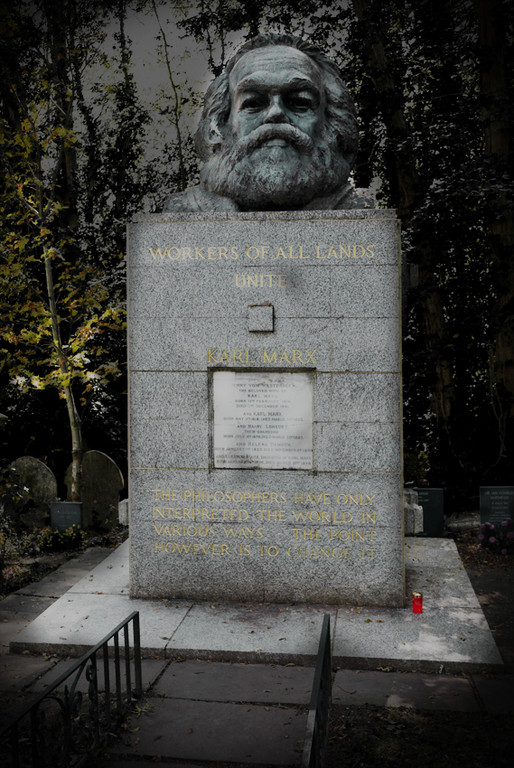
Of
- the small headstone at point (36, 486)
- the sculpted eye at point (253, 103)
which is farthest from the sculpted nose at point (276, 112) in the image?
the small headstone at point (36, 486)

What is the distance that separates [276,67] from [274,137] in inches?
21.9

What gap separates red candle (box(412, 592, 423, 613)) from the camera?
504 cm

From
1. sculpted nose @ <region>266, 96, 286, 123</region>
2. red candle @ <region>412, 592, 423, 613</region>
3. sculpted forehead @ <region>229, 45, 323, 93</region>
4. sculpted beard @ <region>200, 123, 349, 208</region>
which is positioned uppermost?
sculpted forehead @ <region>229, 45, 323, 93</region>

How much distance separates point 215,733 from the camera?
366cm

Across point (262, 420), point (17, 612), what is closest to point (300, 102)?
point (262, 420)

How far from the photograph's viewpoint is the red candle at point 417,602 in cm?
504

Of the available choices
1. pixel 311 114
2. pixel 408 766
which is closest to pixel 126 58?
pixel 311 114

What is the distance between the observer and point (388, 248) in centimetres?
519

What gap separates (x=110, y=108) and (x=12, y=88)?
390 cm

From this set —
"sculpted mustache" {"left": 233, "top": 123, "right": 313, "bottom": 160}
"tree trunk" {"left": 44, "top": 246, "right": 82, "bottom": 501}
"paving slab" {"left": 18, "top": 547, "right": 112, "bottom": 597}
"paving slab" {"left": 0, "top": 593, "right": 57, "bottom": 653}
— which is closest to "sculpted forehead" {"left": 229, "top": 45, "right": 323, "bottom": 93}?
"sculpted mustache" {"left": 233, "top": 123, "right": 313, "bottom": 160}

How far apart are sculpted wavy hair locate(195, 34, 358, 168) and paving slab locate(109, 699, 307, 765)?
4.22 meters

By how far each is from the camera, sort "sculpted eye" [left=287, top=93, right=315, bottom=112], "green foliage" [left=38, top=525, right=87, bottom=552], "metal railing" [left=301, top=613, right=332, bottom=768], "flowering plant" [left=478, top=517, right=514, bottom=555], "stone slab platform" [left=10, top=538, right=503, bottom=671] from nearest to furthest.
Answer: "metal railing" [left=301, top=613, right=332, bottom=768]
"stone slab platform" [left=10, top=538, right=503, bottom=671]
"sculpted eye" [left=287, top=93, right=315, bottom=112]
"flowering plant" [left=478, top=517, right=514, bottom=555]
"green foliage" [left=38, top=525, right=87, bottom=552]

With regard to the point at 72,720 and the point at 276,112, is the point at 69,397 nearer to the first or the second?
the point at 276,112

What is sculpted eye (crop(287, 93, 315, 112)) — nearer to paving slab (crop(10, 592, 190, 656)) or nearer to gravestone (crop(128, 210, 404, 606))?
gravestone (crop(128, 210, 404, 606))
